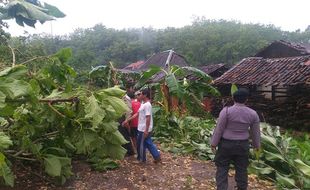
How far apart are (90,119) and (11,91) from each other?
1.24 meters

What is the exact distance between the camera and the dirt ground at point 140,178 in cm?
525

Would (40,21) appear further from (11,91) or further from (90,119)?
(90,119)

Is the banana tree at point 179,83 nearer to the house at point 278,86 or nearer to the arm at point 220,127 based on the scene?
the house at point 278,86

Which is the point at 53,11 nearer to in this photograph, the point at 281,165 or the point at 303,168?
the point at 303,168

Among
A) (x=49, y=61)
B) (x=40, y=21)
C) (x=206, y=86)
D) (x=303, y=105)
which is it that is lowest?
(x=303, y=105)

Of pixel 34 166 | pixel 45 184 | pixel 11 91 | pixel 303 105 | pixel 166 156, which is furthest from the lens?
pixel 303 105

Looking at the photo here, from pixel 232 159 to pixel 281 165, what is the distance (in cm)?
189

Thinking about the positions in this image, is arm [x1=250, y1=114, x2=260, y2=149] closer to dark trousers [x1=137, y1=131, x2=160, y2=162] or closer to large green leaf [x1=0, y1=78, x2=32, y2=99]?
dark trousers [x1=137, y1=131, x2=160, y2=162]

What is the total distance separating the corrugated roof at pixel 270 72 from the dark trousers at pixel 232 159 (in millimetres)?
9262

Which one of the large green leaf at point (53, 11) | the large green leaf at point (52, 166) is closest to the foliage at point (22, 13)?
the large green leaf at point (53, 11)

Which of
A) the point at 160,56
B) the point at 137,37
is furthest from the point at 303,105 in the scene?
the point at 137,37

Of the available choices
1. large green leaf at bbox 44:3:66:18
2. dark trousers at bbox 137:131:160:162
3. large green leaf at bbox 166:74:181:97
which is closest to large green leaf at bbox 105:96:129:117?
large green leaf at bbox 44:3:66:18

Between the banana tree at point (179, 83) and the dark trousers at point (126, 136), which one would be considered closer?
the dark trousers at point (126, 136)

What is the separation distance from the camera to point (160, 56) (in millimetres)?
27312
